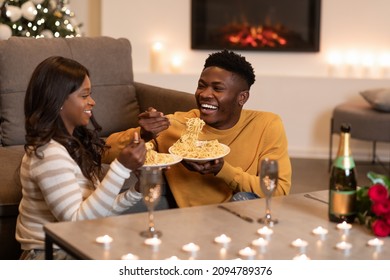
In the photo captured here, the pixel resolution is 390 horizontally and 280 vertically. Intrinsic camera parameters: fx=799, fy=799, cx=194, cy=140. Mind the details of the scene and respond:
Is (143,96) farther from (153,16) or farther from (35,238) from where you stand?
(153,16)

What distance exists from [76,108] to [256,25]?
4043 millimetres

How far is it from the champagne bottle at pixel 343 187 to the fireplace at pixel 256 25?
13.7 ft

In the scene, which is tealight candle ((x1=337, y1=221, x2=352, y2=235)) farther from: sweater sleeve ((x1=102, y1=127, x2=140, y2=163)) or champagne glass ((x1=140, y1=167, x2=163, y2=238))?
sweater sleeve ((x1=102, y1=127, x2=140, y2=163))

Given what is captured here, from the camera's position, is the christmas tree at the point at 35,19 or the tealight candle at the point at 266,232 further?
the christmas tree at the point at 35,19

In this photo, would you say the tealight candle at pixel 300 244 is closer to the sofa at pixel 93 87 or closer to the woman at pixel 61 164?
the woman at pixel 61 164

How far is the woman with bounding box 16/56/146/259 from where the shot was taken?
2320 millimetres

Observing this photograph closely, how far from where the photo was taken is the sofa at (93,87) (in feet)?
12.7

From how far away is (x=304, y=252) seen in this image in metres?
1.97

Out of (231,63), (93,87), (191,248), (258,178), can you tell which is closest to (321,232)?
(191,248)

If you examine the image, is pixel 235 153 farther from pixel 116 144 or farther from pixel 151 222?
pixel 151 222

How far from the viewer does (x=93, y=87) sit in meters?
4.09

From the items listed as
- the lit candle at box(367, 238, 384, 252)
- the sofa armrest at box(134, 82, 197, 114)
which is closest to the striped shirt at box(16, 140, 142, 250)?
the lit candle at box(367, 238, 384, 252)

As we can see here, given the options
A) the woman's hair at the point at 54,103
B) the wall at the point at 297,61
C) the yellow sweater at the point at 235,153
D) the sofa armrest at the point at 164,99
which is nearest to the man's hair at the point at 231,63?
the yellow sweater at the point at 235,153

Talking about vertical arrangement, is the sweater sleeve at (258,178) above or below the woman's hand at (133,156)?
below
